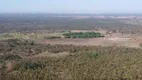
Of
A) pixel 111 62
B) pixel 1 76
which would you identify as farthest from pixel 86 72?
pixel 1 76

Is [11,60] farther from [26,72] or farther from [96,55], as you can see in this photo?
[96,55]

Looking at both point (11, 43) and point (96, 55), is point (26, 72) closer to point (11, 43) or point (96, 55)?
point (96, 55)

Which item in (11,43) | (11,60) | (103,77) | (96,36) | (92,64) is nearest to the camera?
(103,77)

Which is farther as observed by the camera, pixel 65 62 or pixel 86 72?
pixel 65 62

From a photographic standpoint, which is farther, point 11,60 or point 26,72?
point 11,60

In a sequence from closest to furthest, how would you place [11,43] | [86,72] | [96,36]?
[86,72], [11,43], [96,36]

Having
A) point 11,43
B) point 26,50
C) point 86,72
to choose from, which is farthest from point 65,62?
point 11,43

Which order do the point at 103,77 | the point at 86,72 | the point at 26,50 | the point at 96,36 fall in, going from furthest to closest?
the point at 96,36 → the point at 26,50 → the point at 86,72 → the point at 103,77

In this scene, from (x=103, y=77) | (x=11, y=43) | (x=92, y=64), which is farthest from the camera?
(x=11, y=43)

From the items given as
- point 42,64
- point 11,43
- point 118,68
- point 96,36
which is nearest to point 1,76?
point 42,64
